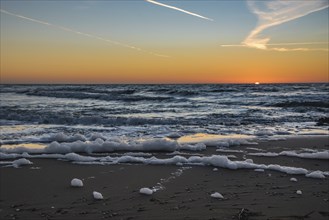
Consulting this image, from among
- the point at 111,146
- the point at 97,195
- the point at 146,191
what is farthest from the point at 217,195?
the point at 111,146

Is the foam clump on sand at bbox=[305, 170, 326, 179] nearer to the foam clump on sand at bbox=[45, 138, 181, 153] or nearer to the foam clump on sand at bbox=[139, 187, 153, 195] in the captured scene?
the foam clump on sand at bbox=[139, 187, 153, 195]

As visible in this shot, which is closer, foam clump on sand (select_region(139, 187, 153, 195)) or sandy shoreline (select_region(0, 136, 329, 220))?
sandy shoreline (select_region(0, 136, 329, 220))

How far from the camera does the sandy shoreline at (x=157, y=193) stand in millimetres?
3928

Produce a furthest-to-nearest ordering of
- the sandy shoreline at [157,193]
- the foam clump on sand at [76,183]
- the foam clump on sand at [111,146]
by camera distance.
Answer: the foam clump on sand at [111,146] < the foam clump on sand at [76,183] < the sandy shoreline at [157,193]

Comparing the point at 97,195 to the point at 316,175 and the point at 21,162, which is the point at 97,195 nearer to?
the point at 21,162

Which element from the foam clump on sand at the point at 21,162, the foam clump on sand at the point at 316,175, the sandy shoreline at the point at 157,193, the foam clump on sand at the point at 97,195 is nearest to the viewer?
the sandy shoreline at the point at 157,193

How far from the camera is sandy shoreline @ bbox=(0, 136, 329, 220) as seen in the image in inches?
155

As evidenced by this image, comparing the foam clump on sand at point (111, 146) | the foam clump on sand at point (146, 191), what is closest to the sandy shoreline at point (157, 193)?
the foam clump on sand at point (146, 191)

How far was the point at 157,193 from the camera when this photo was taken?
4672mm

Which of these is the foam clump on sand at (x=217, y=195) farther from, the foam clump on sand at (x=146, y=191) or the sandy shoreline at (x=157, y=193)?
the foam clump on sand at (x=146, y=191)

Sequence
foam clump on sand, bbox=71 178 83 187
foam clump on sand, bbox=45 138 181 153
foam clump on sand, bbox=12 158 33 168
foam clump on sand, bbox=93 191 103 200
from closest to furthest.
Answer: foam clump on sand, bbox=93 191 103 200, foam clump on sand, bbox=71 178 83 187, foam clump on sand, bbox=12 158 33 168, foam clump on sand, bbox=45 138 181 153

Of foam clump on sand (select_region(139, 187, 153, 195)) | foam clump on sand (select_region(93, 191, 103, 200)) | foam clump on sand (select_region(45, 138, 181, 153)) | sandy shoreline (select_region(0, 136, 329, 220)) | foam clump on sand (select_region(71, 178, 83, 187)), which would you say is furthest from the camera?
foam clump on sand (select_region(45, 138, 181, 153))

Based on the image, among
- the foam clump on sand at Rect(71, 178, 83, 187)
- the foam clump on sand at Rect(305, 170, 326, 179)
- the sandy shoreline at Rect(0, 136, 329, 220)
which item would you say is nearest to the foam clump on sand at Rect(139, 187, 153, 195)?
the sandy shoreline at Rect(0, 136, 329, 220)

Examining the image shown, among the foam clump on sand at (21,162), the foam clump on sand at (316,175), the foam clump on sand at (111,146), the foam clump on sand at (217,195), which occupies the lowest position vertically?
the foam clump on sand at (21,162)
